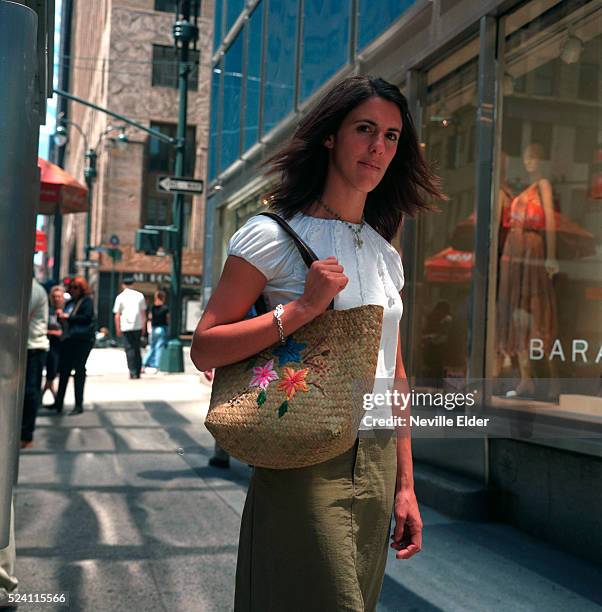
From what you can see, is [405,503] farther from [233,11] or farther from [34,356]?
[233,11]

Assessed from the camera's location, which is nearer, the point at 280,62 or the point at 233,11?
the point at 280,62

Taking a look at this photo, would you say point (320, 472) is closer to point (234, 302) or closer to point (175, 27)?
point (234, 302)

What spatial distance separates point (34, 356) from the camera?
8.03 meters

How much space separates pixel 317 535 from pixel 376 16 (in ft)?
23.1

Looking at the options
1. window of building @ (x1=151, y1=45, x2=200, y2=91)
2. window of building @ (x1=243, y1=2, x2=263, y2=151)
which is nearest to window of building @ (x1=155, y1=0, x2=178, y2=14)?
window of building @ (x1=151, y1=45, x2=200, y2=91)

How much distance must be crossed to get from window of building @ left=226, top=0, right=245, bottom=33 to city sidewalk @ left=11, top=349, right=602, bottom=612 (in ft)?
29.8

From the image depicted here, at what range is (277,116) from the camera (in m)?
11.7

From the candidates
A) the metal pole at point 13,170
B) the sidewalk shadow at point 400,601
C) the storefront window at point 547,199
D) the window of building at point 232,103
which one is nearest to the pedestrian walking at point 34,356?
the storefront window at point 547,199

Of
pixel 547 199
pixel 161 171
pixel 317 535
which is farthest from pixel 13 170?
pixel 161 171

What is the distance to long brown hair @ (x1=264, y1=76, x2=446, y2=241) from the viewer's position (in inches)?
79.1

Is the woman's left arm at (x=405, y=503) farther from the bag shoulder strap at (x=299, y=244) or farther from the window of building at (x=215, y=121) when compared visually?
the window of building at (x=215, y=121)

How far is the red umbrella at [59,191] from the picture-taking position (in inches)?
325

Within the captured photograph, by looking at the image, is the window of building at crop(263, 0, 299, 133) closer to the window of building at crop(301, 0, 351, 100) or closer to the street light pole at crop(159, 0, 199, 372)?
the window of building at crop(301, 0, 351, 100)

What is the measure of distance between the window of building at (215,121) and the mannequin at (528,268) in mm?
10171
